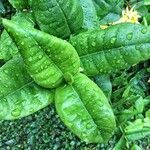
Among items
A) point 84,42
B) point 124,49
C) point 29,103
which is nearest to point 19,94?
point 29,103

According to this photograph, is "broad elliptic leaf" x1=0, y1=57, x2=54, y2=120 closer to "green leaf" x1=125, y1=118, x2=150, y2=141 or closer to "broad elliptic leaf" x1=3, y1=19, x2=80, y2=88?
"broad elliptic leaf" x1=3, y1=19, x2=80, y2=88

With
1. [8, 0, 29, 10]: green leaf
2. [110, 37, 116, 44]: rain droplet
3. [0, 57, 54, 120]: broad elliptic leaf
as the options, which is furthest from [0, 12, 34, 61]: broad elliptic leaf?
[110, 37, 116, 44]: rain droplet

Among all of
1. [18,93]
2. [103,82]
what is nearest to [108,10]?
[103,82]

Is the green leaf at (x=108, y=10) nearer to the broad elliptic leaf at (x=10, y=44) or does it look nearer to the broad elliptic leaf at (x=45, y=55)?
the broad elliptic leaf at (x=10, y=44)

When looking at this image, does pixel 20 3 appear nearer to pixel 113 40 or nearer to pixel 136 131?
pixel 113 40

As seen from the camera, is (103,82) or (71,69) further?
(103,82)
